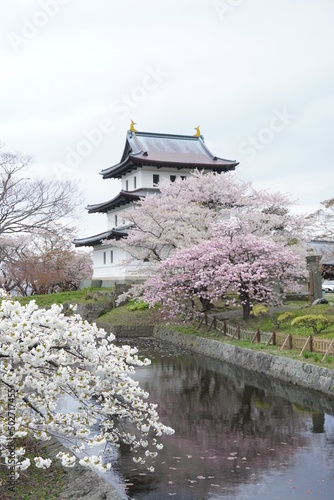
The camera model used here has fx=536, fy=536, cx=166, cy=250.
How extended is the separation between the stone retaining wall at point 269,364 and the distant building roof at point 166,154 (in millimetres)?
23044

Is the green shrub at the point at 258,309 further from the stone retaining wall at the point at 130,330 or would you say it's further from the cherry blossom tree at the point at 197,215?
the stone retaining wall at the point at 130,330

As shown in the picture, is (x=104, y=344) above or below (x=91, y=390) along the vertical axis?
above

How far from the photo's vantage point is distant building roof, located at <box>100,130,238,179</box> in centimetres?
4838

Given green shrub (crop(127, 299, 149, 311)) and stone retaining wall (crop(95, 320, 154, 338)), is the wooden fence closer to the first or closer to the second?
stone retaining wall (crop(95, 320, 154, 338))

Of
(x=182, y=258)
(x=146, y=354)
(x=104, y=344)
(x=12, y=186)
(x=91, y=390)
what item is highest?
(x=12, y=186)

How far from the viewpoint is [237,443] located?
1206 cm

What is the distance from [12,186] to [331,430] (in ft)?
97.9

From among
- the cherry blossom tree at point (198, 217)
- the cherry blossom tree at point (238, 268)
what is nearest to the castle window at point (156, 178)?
the cherry blossom tree at point (198, 217)

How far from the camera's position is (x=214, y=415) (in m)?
14.7

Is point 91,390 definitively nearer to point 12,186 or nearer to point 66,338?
point 66,338

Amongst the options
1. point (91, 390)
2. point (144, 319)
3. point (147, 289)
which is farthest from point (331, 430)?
point (144, 319)

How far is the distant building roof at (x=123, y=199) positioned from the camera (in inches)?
1785

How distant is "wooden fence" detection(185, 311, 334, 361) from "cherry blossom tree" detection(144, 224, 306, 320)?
1622 mm

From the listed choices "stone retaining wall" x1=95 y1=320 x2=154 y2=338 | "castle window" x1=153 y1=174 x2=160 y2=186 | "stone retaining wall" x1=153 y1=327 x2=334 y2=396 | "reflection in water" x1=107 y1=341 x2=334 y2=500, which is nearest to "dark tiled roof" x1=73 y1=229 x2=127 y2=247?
"castle window" x1=153 y1=174 x2=160 y2=186
